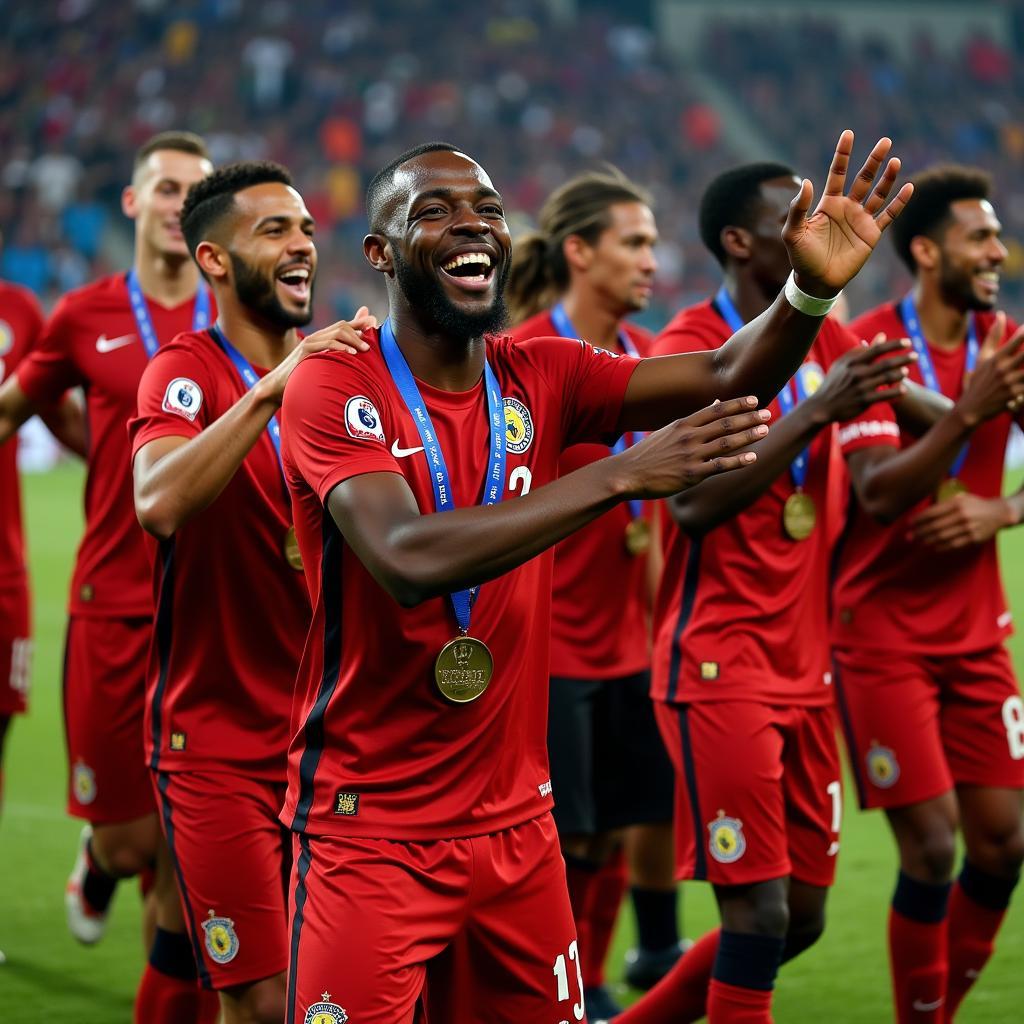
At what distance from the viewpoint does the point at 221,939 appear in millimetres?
4289

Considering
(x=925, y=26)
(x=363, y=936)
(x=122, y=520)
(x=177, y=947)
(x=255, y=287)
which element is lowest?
(x=177, y=947)

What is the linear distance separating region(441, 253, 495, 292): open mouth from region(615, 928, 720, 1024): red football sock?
218 cm

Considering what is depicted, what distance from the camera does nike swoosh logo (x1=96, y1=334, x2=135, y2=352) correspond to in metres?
5.82

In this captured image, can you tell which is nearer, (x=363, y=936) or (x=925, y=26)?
(x=363, y=936)

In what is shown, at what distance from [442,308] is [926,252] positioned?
2.85m

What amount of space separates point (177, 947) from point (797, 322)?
2500 mm

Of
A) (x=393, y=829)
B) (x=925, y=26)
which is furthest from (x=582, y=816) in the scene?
(x=925, y=26)

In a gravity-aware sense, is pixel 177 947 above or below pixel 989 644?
below

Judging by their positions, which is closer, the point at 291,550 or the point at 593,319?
the point at 291,550

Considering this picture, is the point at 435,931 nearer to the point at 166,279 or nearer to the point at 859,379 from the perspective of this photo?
the point at 859,379

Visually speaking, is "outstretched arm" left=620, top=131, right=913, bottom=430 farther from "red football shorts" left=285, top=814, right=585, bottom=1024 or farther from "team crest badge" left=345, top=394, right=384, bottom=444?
"red football shorts" left=285, top=814, right=585, bottom=1024

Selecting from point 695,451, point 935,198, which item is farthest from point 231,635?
point 935,198

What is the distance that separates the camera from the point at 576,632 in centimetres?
586

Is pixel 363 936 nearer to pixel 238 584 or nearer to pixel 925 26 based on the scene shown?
pixel 238 584
